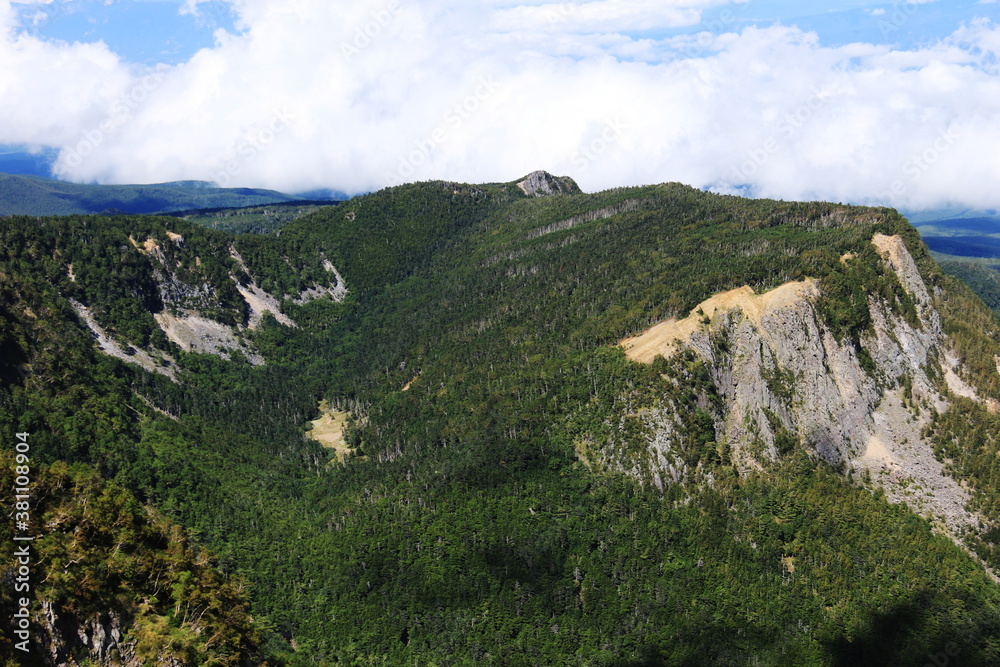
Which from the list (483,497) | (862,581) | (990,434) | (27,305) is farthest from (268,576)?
(990,434)

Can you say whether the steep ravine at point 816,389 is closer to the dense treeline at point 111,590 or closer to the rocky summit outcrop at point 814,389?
the rocky summit outcrop at point 814,389

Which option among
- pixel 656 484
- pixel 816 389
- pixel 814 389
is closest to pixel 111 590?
pixel 656 484

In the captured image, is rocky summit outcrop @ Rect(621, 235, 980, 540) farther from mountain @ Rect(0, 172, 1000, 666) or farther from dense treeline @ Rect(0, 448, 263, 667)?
dense treeline @ Rect(0, 448, 263, 667)

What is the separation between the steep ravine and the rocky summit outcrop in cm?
25

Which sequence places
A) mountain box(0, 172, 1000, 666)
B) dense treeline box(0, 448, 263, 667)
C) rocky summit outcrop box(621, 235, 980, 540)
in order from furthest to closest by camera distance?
rocky summit outcrop box(621, 235, 980, 540), mountain box(0, 172, 1000, 666), dense treeline box(0, 448, 263, 667)

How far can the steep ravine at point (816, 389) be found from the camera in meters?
149

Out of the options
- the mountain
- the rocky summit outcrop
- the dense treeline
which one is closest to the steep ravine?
the rocky summit outcrop

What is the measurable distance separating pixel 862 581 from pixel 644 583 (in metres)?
45.8

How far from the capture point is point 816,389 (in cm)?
15362

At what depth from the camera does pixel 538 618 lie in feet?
423

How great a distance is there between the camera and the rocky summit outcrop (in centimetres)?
14875

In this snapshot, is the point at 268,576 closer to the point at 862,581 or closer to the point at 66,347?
the point at 66,347

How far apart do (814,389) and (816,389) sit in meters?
0.45

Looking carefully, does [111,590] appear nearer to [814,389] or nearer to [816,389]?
[814,389]
